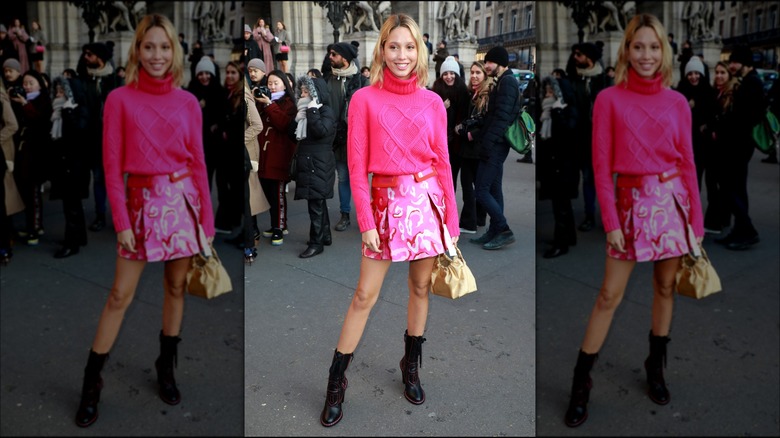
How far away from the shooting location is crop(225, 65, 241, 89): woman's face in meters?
1.99

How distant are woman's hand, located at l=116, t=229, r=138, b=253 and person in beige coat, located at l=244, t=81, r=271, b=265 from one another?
1.50 ft

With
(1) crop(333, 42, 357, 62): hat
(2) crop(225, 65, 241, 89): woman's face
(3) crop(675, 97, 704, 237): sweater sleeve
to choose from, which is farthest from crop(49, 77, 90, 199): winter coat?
(3) crop(675, 97, 704, 237): sweater sleeve

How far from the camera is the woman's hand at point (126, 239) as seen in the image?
5.59ft

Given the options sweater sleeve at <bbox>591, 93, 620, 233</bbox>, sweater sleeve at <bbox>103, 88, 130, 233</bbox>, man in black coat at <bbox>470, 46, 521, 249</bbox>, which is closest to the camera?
sweater sleeve at <bbox>103, 88, 130, 233</bbox>

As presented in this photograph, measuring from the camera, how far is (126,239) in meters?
1.71

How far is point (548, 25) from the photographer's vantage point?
2.03 m

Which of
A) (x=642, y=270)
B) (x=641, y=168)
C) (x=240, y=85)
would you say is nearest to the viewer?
(x=641, y=168)

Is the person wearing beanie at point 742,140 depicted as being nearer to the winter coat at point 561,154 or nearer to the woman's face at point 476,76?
the winter coat at point 561,154

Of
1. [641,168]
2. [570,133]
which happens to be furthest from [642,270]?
[570,133]

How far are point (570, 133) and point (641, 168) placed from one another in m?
0.24

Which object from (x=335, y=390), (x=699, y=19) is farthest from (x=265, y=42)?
(x=699, y=19)

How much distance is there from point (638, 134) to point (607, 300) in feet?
1.70

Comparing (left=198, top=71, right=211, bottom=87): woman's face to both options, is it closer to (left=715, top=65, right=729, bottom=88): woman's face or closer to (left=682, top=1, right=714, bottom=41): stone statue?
(left=682, top=1, right=714, bottom=41): stone statue

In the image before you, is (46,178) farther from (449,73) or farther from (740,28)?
(740,28)
